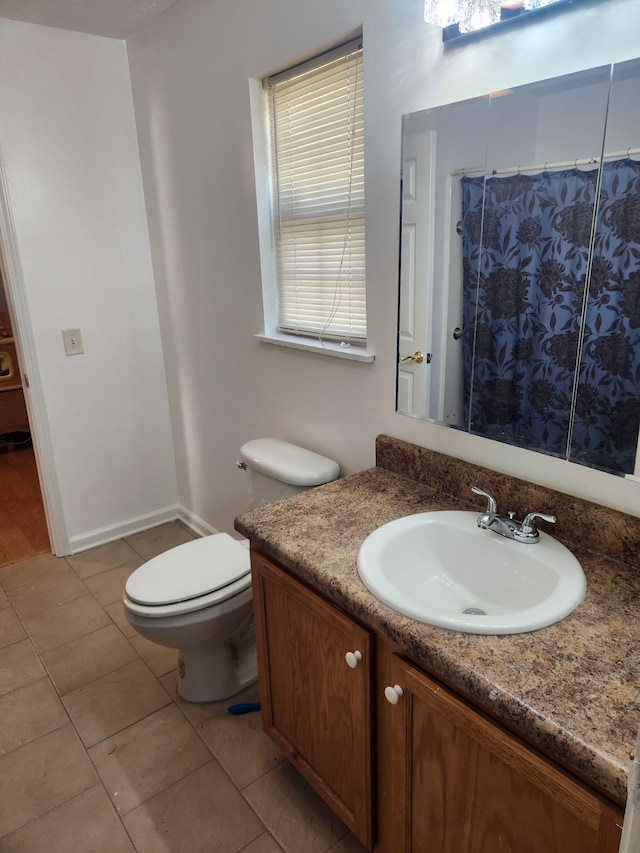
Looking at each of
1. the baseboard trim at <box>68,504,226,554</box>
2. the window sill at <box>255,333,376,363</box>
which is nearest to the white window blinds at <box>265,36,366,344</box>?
the window sill at <box>255,333,376,363</box>

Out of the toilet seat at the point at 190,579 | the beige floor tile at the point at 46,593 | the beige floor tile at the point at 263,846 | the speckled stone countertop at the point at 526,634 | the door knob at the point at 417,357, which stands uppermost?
the door knob at the point at 417,357

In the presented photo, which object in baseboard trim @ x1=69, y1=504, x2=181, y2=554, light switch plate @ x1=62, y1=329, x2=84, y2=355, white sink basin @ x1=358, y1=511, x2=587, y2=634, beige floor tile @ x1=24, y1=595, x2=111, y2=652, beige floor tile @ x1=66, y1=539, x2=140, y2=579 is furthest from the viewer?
baseboard trim @ x1=69, y1=504, x2=181, y2=554

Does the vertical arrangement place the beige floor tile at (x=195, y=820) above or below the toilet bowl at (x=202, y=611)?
below

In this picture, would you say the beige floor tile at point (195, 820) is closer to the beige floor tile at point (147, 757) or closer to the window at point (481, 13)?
the beige floor tile at point (147, 757)

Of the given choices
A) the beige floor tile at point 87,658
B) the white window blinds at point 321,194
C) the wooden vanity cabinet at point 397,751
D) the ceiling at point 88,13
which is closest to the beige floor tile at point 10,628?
the beige floor tile at point 87,658

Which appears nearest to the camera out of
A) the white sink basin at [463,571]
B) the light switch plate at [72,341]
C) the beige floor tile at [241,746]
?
the white sink basin at [463,571]

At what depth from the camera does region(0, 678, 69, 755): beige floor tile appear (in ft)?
5.95

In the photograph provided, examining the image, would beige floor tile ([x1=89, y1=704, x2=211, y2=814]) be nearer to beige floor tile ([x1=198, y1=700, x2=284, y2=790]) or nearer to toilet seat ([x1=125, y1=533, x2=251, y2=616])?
beige floor tile ([x1=198, y1=700, x2=284, y2=790])

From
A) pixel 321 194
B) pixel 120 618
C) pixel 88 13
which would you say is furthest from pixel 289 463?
pixel 88 13

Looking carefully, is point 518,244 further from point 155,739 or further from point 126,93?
point 126,93

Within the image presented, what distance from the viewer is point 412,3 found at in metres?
1.36

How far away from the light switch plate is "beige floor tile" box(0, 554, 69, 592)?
1013 millimetres

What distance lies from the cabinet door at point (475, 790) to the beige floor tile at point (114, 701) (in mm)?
1063

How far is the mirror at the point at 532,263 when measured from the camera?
43.5 inches
